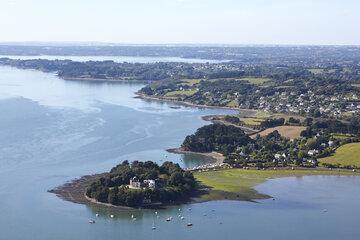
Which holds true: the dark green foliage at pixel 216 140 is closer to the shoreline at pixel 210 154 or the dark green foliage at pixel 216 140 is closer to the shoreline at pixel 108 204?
Result: the shoreline at pixel 210 154

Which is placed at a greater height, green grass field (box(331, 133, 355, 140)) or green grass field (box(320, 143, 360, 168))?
green grass field (box(331, 133, 355, 140))

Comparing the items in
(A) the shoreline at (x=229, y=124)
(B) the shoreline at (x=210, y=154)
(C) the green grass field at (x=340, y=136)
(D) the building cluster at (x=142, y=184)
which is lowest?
(A) the shoreline at (x=229, y=124)

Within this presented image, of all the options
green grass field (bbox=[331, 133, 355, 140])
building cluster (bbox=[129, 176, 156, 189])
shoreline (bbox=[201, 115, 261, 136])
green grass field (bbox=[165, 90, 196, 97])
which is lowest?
green grass field (bbox=[165, 90, 196, 97])

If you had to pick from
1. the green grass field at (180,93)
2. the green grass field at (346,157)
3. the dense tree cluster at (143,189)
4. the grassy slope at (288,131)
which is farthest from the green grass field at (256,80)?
the dense tree cluster at (143,189)

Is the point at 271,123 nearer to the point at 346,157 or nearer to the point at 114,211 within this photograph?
the point at 346,157

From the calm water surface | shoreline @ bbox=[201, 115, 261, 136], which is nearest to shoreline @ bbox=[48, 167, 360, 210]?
the calm water surface

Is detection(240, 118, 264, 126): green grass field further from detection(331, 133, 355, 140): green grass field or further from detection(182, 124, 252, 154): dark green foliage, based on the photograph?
detection(331, 133, 355, 140): green grass field
